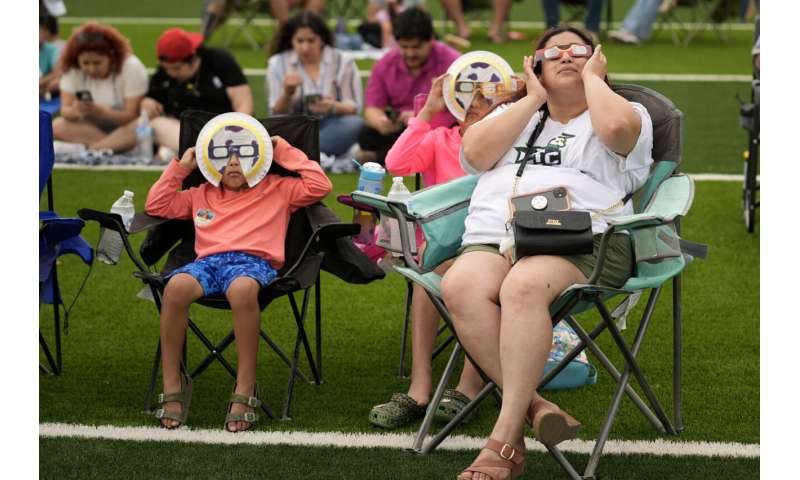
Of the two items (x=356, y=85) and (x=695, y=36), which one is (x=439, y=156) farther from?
(x=695, y=36)

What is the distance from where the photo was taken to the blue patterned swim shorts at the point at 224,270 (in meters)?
4.65

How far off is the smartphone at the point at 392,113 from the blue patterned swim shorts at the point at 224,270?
3505 millimetres

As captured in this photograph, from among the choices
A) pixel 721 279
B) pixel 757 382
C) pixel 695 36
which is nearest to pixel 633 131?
pixel 757 382

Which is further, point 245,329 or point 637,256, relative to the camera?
point 245,329

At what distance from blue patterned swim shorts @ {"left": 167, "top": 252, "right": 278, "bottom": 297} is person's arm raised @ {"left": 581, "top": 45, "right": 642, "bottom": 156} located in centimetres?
121

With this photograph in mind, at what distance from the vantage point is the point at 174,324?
4.61m

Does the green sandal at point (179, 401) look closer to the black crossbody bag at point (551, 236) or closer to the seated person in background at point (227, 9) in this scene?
the black crossbody bag at point (551, 236)

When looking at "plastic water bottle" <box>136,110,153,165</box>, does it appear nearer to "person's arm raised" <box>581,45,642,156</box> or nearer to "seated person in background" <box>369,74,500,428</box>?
"seated person in background" <box>369,74,500,428</box>

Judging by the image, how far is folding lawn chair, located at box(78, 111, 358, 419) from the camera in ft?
15.4

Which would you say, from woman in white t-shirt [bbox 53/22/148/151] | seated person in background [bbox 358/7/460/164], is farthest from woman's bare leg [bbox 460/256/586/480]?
woman in white t-shirt [bbox 53/22/148/151]

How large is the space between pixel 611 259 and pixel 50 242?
2.00 m

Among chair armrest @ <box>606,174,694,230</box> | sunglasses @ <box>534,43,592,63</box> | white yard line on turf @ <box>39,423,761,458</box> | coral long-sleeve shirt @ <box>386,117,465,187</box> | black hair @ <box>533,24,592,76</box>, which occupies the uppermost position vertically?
black hair @ <box>533,24,592,76</box>

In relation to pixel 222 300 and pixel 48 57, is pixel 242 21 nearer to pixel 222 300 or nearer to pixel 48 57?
pixel 48 57

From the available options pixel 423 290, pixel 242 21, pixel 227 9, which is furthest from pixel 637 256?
pixel 242 21
